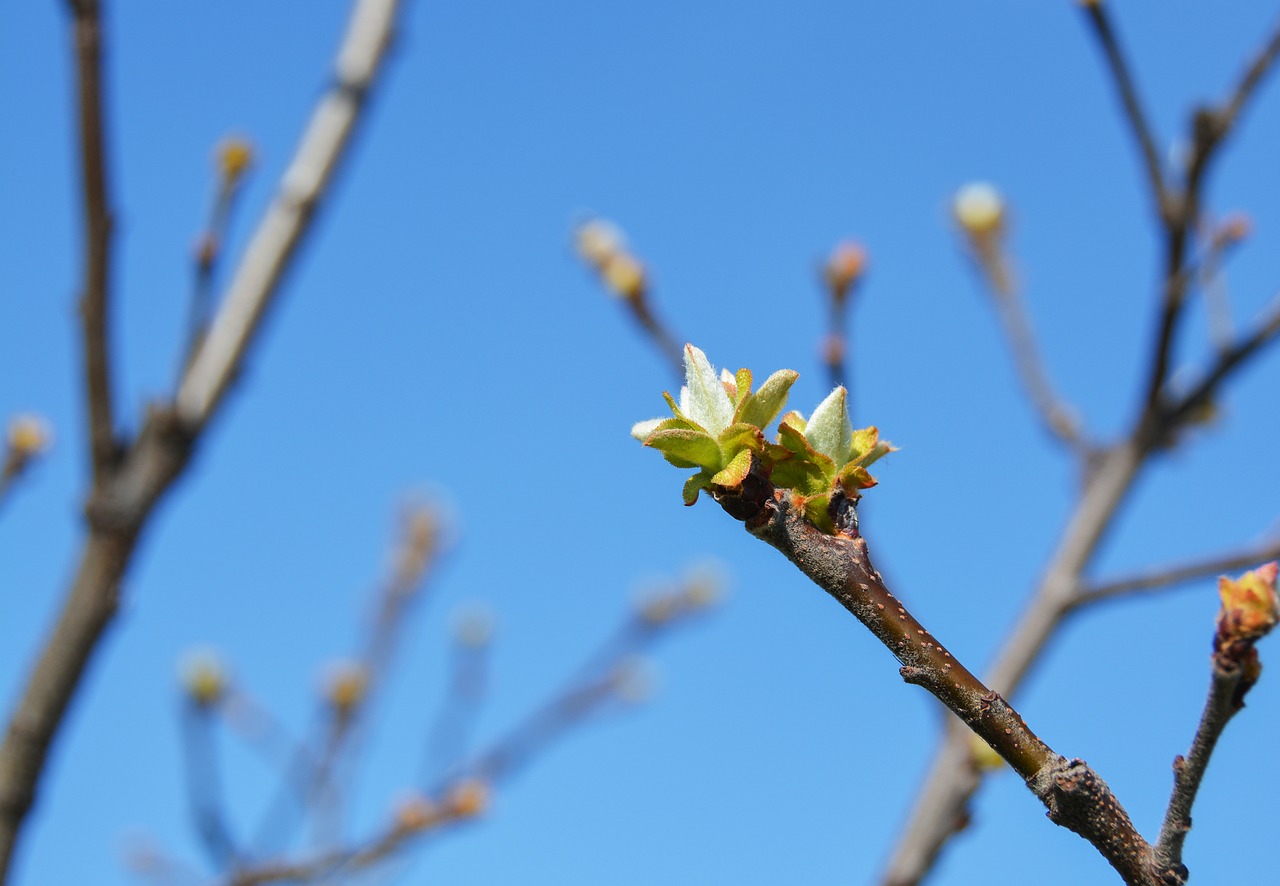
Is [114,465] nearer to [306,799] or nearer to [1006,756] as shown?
[1006,756]

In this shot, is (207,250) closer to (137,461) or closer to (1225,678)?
(137,461)

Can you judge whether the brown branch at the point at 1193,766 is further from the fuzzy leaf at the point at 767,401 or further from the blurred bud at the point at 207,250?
the blurred bud at the point at 207,250

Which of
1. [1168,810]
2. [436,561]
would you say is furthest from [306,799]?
[1168,810]

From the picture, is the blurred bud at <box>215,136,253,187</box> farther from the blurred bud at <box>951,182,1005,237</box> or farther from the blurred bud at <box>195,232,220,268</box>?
the blurred bud at <box>951,182,1005,237</box>

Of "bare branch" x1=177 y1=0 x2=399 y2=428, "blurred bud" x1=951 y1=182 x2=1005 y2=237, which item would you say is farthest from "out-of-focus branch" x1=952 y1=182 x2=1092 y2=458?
"bare branch" x1=177 y1=0 x2=399 y2=428

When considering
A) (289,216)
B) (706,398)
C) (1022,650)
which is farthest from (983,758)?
(289,216)

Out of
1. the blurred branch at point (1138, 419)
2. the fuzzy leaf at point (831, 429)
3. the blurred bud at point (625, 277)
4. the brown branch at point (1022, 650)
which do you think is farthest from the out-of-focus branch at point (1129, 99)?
the fuzzy leaf at point (831, 429)
